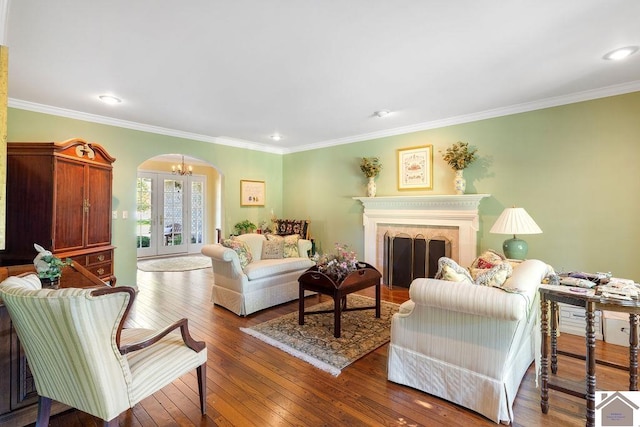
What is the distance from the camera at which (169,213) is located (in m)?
8.48

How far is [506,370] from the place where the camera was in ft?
6.21

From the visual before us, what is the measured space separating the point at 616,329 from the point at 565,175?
170 cm

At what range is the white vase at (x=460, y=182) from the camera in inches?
170

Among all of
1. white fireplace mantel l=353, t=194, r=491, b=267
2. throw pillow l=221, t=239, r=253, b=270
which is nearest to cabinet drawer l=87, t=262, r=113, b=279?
throw pillow l=221, t=239, r=253, b=270

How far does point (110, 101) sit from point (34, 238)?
1770 mm

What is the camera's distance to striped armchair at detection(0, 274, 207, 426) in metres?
1.32

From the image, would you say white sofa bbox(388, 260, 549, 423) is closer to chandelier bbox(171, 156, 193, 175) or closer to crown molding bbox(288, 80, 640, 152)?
crown molding bbox(288, 80, 640, 152)

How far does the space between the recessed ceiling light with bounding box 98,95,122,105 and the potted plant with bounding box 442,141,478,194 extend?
4.33 meters

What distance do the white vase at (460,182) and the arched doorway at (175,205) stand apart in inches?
238

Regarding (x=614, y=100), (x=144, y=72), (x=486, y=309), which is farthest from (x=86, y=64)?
(x=614, y=100)

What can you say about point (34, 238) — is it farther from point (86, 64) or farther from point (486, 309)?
point (486, 309)

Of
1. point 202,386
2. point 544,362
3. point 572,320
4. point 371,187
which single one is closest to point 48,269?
point 202,386

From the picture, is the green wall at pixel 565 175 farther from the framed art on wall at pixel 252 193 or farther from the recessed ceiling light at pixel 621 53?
the framed art on wall at pixel 252 193

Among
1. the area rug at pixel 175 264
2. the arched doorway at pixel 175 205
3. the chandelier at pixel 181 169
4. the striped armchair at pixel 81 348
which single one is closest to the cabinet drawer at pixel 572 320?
the striped armchair at pixel 81 348
